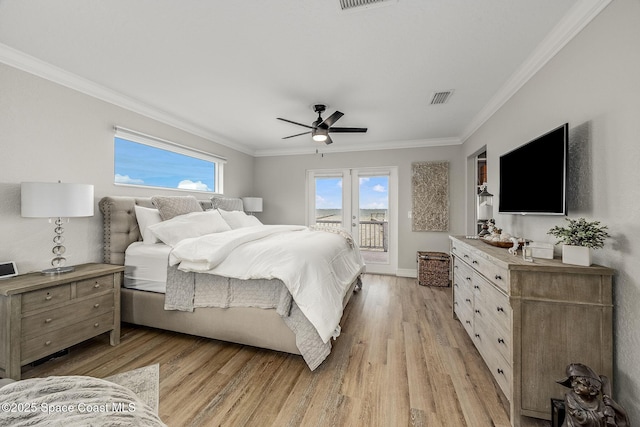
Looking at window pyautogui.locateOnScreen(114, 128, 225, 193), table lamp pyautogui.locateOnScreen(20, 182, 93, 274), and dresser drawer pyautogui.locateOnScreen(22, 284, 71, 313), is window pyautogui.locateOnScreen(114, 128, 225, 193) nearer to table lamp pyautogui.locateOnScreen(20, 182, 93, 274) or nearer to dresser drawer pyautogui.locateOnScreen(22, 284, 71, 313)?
table lamp pyautogui.locateOnScreen(20, 182, 93, 274)

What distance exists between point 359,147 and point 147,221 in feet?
11.9

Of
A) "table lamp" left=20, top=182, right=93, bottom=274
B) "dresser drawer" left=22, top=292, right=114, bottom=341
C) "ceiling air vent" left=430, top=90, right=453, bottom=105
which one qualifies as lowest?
"dresser drawer" left=22, top=292, right=114, bottom=341

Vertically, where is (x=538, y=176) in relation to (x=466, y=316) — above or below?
above

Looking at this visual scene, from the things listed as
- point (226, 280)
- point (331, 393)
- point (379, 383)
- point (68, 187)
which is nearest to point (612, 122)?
point (379, 383)

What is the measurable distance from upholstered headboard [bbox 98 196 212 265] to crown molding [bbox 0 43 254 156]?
1078mm

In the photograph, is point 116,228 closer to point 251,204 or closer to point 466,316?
point 251,204

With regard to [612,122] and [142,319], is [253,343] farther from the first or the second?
[612,122]

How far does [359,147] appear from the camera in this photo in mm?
5027

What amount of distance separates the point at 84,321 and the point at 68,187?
1.08 meters

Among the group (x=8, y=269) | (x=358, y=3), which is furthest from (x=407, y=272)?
(x=8, y=269)

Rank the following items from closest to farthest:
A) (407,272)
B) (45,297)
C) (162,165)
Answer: (45,297) < (162,165) < (407,272)

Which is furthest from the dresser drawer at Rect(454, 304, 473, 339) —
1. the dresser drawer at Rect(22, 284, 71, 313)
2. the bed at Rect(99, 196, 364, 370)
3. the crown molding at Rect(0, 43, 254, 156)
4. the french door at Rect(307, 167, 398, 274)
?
the crown molding at Rect(0, 43, 254, 156)

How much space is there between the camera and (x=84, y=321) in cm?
215

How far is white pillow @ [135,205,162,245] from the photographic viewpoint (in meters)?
2.77
